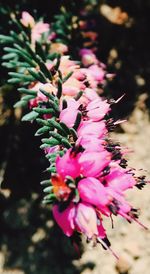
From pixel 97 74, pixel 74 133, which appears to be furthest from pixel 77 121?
pixel 97 74

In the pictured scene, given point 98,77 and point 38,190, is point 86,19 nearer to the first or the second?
point 98,77

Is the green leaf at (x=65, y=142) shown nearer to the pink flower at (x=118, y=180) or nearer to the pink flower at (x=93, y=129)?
the pink flower at (x=93, y=129)

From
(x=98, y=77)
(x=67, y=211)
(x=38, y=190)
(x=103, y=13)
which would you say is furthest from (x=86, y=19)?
(x=67, y=211)

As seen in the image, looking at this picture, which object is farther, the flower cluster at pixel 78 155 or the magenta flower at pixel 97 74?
the magenta flower at pixel 97 74

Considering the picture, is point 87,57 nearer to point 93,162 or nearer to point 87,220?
point 93,162

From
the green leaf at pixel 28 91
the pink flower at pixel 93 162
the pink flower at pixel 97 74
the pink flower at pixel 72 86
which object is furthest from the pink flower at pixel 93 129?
the pink flower at pixel 97 74

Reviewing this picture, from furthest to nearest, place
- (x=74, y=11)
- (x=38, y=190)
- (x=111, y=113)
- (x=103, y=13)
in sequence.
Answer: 1. (x=103, y=13)
2. (x=111, y=113)
3. (x=38, y=190)
4. (x=74, y=11)

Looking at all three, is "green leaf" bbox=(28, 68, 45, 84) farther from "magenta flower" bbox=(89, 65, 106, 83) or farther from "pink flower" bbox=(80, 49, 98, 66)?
"pink flower" bbox=(80, 49, 98, 66)
